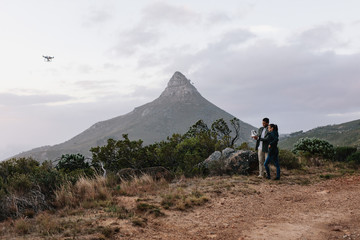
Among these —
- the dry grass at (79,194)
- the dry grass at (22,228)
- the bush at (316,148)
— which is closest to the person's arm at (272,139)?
the dry grass at (79,194)

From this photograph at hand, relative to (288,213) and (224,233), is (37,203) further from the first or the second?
(288,213)

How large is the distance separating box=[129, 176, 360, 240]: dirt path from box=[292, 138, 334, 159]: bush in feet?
27.0

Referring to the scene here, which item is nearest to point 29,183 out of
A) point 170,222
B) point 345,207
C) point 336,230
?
point 170,222

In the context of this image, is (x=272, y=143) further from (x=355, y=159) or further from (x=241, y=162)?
(x=355, y=159)

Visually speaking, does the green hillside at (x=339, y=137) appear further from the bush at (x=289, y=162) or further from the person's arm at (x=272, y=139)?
the person's arm at (x=272, y=139)

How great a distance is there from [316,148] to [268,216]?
504 inches

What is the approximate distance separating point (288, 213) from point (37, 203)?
6.58 meters

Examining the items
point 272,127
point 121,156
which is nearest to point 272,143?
point 272,127

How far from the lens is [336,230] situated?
5285 mm

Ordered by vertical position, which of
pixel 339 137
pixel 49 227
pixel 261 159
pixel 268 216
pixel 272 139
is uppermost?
pixel 272 139

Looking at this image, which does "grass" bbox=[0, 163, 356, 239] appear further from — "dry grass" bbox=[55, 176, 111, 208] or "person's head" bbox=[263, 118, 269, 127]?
"person's head" bbox=[263, 118, 269, 127]

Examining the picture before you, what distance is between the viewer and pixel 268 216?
21.2 ft

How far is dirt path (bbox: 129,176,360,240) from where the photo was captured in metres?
5.26

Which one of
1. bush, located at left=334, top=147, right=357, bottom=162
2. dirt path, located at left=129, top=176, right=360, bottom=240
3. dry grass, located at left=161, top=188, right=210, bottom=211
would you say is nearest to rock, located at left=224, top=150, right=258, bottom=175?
dirt path, located at left=129, top=176, right=360, bottom=240
